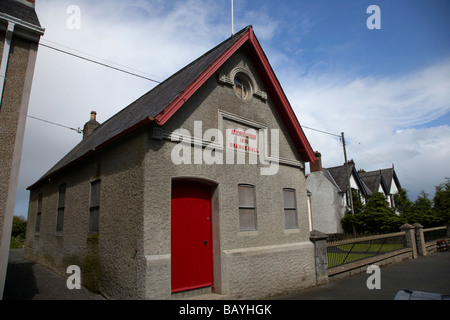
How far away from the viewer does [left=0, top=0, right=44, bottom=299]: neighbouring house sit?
592cm

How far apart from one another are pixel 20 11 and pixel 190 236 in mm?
6818

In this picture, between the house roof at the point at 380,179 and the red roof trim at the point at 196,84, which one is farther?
the house roof at the point at 380,179

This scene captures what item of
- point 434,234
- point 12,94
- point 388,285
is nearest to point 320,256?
point 388,285

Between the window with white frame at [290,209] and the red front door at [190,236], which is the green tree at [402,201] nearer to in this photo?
the window with white frame at [290,209]

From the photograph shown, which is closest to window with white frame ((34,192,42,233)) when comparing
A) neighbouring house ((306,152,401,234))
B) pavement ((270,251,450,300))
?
pavement ((270,251,450,300))

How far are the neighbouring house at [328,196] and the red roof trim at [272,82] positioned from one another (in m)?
20.4

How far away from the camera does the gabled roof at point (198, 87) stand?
22.7ft

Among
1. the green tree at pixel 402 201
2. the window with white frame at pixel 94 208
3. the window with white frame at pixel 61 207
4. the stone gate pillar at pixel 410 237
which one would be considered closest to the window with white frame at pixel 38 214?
the window with white frame at pixel 61 207

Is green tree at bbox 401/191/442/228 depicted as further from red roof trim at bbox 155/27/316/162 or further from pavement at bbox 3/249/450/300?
red roof trim at bbox 155/27/316/162

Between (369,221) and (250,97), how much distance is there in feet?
76.2

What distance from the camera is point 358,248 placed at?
41.1 ft

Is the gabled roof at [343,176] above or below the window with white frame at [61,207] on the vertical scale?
above

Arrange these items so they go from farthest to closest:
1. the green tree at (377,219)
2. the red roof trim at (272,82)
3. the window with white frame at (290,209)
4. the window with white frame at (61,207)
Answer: the green tree at (377,219), the window with white frame at (61,207), the window with white frame at (290,209), the red roof trim at (272,82)
